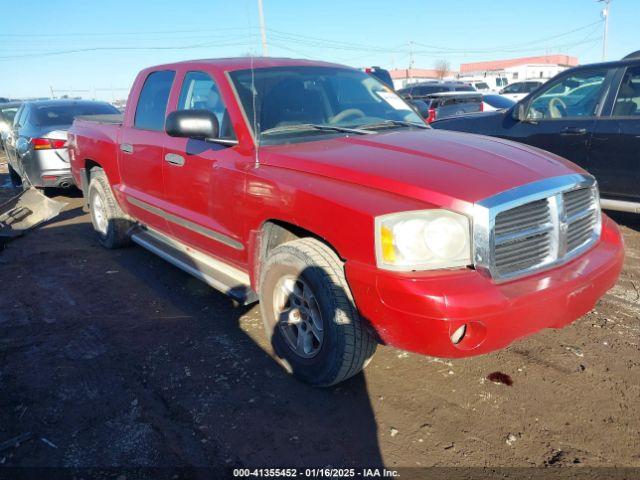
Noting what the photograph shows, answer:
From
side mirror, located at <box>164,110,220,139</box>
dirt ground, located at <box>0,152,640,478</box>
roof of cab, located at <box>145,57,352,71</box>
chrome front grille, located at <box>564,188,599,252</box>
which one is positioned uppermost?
roof of cab, located at <box>145,57,352,71</box>

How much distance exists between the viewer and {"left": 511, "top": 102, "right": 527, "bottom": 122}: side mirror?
19.6 ft

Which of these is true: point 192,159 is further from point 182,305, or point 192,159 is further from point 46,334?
point 46,334

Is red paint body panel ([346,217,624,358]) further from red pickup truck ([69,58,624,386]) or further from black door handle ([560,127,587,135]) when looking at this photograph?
black door handle ([560,127,587,135])

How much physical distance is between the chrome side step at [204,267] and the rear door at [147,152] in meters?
0.15

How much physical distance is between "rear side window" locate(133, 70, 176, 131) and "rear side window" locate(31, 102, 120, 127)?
158 inches

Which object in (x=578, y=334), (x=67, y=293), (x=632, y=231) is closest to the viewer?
(x=578, y=334)

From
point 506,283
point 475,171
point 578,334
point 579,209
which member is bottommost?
point 578,334

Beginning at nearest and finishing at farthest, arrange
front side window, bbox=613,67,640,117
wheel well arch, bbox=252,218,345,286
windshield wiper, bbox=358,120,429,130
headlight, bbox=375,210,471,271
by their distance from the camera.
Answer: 1. headlight, bbox=375,210,471,271
2. wheel well arch, bbox=252,218,345,286
3. windshield wiper, bbox=358,120,429,130
4. front side window, bbox=613,67,640,117

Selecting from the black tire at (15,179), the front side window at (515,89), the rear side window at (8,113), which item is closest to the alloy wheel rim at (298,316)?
the black tire at (15,179)

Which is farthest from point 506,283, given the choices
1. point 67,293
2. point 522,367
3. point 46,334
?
point 67,293

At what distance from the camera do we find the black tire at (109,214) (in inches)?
207

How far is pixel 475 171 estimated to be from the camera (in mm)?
2584

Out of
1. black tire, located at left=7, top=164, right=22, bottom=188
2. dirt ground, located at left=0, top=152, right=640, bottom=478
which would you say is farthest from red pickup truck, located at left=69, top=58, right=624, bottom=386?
black tire, located at left=7, top=164, right=22, bottom=188

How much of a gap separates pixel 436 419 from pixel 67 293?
346 cm
